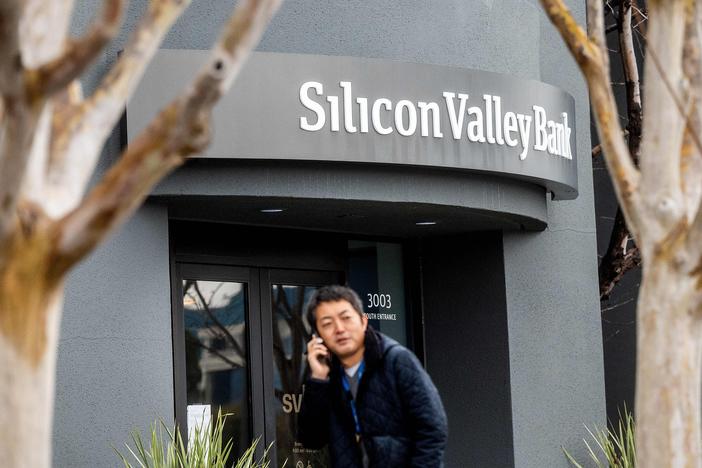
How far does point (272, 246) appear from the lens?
1068 centimetres

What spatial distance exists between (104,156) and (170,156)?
15.3ft

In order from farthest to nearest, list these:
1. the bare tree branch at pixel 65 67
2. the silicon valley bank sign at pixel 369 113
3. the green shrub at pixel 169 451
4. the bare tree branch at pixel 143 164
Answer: the silicon valley bank sign at pixel 369 113, the green shrub at pixel 169 451, the bare tree branch at pixel 143 164, the bare tree branch at pixel 65 67

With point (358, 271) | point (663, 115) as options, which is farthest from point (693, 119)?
point (358, 271)

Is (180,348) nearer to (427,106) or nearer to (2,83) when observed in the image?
(427,106)

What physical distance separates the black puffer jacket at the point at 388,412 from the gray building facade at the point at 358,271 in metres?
2.99

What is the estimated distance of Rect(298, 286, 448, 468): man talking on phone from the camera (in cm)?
571

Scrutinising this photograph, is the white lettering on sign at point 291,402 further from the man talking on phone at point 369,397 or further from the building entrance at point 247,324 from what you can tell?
the man talking on phone at point 369,397

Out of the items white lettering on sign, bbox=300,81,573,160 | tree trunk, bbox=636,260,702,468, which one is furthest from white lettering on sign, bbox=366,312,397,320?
tree trunk, bbox=636,260,702,468

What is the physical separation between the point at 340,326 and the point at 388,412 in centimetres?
45

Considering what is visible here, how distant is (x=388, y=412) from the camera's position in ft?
19.0

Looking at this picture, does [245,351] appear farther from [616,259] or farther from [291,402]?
[616,259]

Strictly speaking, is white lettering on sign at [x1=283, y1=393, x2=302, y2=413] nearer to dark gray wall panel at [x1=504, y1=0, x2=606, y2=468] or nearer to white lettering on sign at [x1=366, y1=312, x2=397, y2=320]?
white lettering on sign at [x1=366, y1=312, x2=397, y2=320]

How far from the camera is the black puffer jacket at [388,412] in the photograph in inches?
224

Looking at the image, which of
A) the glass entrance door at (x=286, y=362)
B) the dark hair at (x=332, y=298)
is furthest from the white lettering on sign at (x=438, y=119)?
the dark hair at (x=332, y=298)
